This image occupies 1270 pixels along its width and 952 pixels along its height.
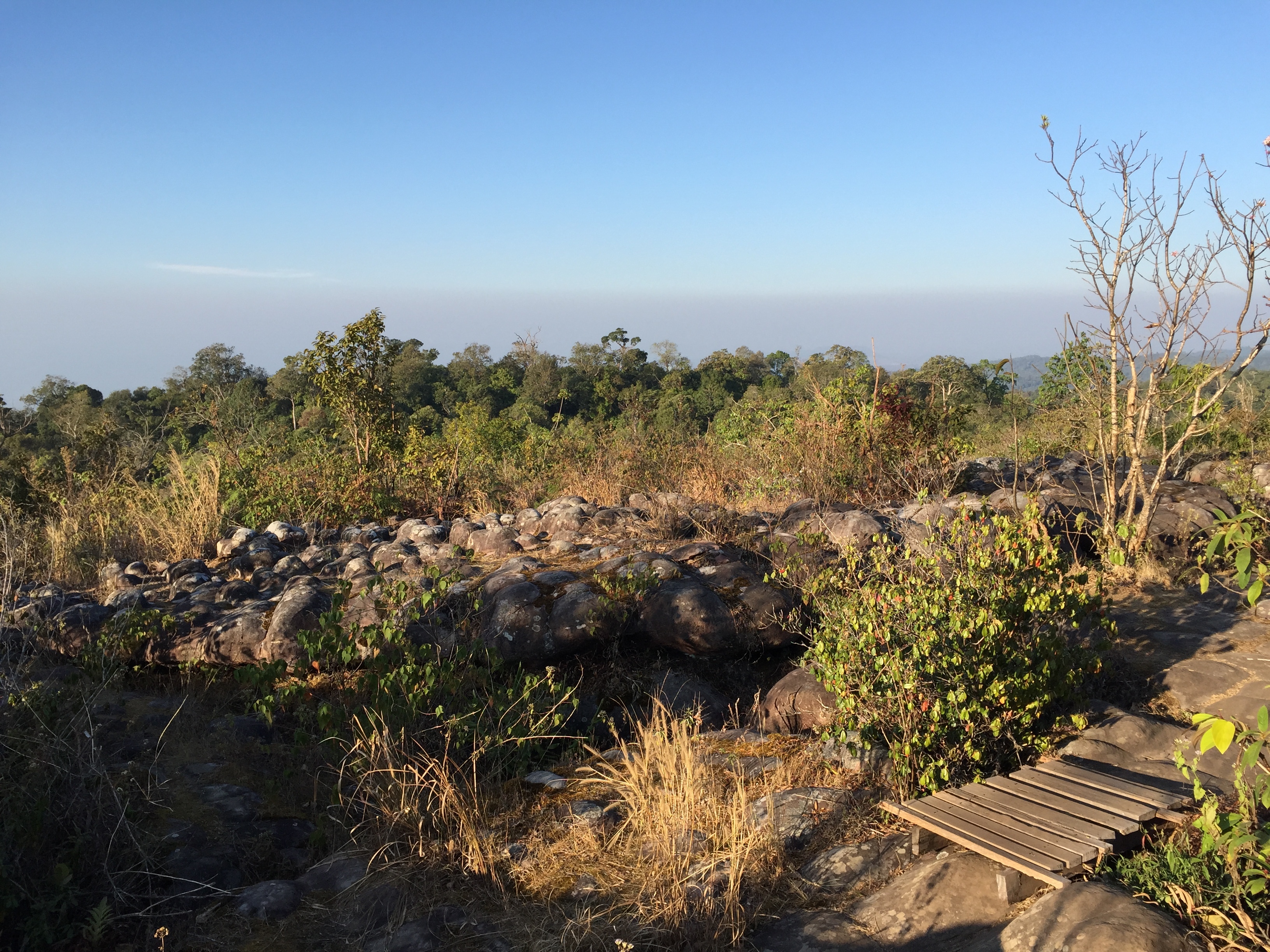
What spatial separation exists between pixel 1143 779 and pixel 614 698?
299 cm

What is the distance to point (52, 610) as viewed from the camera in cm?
635

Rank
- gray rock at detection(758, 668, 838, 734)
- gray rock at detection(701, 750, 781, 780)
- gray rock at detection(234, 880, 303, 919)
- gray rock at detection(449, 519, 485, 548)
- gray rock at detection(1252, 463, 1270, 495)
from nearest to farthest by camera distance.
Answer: gray rock at detection(234, 880, 303, 919)
gray rock at detection(701, 750, 781, 780)
gray rock at detection(758, 668, 838, 734)
gray rock at detection(449, 519, 485, 548)
gray rock at detection(1252, 463, 1270, 495)

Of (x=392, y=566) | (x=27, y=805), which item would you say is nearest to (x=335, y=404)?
(x=392, y=566)

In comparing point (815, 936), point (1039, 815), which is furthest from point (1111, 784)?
point (815, 936)

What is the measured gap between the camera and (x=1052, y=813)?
3.23m

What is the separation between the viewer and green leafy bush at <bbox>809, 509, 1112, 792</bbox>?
375 cm

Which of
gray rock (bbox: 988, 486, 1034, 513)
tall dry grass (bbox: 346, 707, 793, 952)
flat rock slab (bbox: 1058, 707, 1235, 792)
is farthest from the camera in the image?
gray rock (bbox: 988, 486, 1034, 513)

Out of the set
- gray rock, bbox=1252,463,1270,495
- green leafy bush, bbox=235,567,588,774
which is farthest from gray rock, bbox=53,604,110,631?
gray rock, bbox=1252,463,1270,495

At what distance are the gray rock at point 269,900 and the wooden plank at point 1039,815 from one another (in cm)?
266

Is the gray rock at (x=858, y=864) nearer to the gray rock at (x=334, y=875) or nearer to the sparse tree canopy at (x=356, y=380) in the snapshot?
the gray rock at (x=334, y=875)

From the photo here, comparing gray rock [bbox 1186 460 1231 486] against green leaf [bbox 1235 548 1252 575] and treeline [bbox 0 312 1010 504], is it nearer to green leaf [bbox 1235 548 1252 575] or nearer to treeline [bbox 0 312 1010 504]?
treeline [bbox 0 312 1010 504]

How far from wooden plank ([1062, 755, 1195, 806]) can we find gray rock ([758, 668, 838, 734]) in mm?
1218

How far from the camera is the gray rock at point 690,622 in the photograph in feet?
18.5

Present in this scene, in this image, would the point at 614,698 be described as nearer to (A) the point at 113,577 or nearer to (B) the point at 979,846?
(B) the point at 979,846
